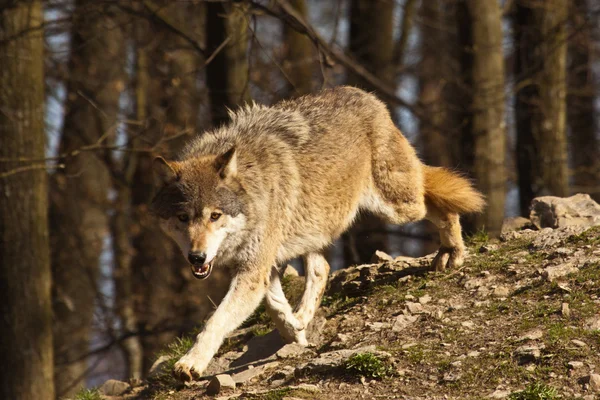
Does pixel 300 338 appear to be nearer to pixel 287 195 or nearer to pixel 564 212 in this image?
pixel 287 195

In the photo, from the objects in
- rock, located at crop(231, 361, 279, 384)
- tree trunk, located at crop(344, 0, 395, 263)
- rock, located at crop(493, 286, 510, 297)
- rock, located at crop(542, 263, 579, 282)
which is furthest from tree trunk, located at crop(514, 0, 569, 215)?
→ rock, located at crop(231, 361, 279, 384)

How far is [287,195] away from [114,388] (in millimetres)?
2453

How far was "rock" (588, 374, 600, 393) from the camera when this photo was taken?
5000mm

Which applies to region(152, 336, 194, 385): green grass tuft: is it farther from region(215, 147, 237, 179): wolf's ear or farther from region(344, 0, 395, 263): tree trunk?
region(344, 0, 395, 263): tree trunk

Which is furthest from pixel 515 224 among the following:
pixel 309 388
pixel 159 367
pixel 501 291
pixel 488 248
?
pixel 159 367

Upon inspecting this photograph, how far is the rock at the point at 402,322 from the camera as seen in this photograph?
6527mm

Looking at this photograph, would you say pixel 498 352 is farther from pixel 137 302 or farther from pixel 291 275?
pixel 137 302

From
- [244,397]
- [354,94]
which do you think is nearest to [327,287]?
[354,94]

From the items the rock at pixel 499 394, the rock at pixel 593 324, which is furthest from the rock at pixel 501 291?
the rock at pixel 499 394

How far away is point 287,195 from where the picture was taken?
692 cm

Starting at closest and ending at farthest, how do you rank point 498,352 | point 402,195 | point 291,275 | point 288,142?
point 498,352, point 288,142, point 402,195, point 291,275

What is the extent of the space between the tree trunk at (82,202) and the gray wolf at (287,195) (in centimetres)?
964

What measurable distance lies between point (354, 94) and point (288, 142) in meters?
1.11

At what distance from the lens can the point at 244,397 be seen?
5.71m
